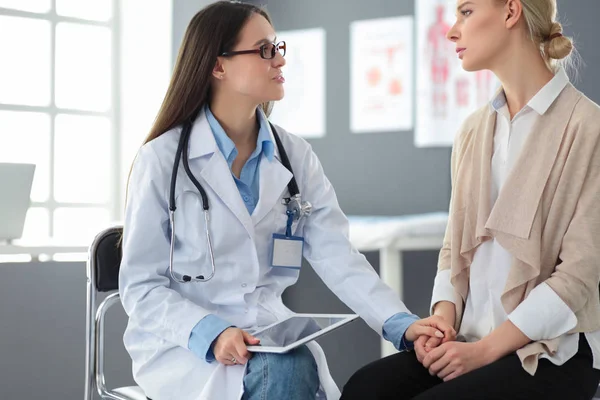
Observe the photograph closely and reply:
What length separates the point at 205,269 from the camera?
4.80 feet

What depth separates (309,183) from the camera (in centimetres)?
166

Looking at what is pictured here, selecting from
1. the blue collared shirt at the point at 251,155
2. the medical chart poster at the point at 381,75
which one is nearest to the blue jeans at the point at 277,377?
the blue collared shirt at the point at 251,155

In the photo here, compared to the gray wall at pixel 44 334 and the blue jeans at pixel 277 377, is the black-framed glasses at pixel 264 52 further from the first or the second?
the gray wall at pixel 44 334

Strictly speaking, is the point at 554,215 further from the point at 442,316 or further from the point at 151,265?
the point at 151,265

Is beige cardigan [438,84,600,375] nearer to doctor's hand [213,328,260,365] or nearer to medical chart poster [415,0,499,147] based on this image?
doctor's hand [213,328,260,365]

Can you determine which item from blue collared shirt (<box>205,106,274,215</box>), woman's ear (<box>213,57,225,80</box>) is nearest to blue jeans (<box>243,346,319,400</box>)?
blue collared shirt (<box>205,106,274,215</box>)

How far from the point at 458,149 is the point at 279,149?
1.27 ft

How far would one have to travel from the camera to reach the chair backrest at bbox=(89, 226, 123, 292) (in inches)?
66.9

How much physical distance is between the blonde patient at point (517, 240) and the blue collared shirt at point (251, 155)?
0.41 meters

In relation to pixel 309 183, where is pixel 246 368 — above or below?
below

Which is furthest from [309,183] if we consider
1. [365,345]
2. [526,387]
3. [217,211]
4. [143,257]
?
[365,345]

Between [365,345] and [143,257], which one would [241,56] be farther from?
[365,345]

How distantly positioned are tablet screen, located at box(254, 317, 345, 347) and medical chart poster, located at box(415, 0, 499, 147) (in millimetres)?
2297

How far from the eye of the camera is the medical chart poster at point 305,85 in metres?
3.92
